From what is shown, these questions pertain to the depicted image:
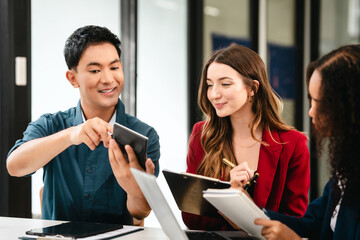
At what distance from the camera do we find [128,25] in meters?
3.54

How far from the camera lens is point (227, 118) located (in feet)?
7.83

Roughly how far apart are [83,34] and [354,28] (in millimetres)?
4071

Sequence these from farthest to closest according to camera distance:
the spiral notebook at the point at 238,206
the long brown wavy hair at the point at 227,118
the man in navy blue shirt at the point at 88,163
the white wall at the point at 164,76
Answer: the white wall at the point at 164,76 < the long brown wavy hair at the point at 227,118 < the man in navy blue shirt at the point at 88,163 < the spiral notebook at the point at 238,206

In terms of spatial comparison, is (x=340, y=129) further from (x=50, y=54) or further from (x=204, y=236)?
(x=50, y=54)

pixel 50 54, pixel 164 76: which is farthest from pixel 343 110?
pixel 164 76

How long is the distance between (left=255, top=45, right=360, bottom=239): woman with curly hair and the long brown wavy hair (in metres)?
→ 0.62

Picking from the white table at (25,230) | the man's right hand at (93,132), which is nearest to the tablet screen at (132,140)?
the man's right hand at (93,132)

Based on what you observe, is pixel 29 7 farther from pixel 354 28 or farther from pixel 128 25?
pixel 354 28

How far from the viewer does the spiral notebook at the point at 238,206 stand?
1382 millimetres

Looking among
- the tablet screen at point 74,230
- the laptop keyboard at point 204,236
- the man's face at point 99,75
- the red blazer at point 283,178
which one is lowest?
the laptop keyboard at point 204,236

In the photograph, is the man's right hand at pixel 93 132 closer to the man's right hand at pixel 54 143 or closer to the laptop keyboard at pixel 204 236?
the man's right hand at pixel 54 143

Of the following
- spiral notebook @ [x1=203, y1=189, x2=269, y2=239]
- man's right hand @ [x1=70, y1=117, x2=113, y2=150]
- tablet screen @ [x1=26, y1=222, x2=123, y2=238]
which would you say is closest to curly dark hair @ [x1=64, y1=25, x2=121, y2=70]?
man's right hand @ [x1=70, y1=117, x2=113, y2=150]

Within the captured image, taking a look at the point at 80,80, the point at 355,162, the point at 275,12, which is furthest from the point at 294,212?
the point at 275,12

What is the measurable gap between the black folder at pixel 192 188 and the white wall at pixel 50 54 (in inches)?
51.7
